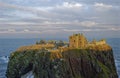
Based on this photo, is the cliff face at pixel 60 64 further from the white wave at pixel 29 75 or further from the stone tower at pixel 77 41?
the stone tower at pixel 77 41

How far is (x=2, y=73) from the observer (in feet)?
579

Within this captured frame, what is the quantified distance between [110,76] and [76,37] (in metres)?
19.6

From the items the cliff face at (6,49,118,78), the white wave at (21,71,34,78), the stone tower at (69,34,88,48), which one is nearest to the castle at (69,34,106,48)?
the stone tower at (69,34,88,48)

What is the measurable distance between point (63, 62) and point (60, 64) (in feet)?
5.70

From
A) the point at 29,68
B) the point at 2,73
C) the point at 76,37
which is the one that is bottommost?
the point at 2,73

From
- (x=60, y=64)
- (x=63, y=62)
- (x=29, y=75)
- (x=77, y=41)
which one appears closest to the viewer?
(x=60, y=64)

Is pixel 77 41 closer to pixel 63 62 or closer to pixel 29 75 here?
pixel 63 62

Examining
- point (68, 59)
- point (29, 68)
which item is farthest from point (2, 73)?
point (68, 59)

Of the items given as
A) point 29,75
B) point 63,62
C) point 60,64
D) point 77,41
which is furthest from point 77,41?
point 29,75

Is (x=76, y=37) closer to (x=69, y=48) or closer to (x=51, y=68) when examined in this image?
(x=69, y=48)

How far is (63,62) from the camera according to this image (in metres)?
115

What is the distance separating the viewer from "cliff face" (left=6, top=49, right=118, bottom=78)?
374 feet

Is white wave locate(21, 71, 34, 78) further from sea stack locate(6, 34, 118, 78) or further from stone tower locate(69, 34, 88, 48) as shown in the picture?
stone tower locate(69, 34, 88, 48)

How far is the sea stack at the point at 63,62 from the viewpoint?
114 metres
